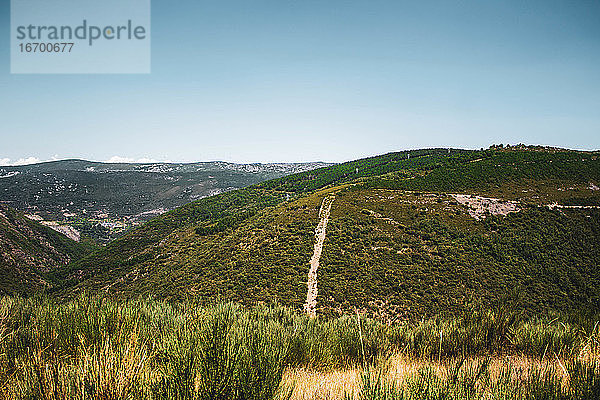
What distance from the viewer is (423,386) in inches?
98.7

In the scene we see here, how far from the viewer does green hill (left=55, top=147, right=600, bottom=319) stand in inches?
1393

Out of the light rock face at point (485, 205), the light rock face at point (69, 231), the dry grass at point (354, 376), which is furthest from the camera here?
the light rock face at point (69, 231)

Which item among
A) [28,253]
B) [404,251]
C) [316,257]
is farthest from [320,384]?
[28,253]

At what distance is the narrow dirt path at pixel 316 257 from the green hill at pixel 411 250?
77 cm

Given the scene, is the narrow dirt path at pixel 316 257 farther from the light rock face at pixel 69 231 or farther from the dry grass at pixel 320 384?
the light rock face at pixel 69 231

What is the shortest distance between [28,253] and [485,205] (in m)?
94.4

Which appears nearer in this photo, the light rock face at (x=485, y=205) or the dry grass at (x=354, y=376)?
the dry grass at (x=354, y=376)

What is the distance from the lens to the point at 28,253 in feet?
236

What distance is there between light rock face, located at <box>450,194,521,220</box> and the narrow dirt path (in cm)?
2352

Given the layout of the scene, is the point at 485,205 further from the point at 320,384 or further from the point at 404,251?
the point at 320,384

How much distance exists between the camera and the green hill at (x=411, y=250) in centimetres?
3538

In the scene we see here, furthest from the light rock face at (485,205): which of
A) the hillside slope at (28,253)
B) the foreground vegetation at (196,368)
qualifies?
the hillside slope at (28,253)

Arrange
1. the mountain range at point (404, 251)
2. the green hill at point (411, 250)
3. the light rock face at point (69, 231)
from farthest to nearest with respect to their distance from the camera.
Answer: the light rock face at point (69, 231) → the green hill at point (411, 250) → the mountain range at point (404, 251)

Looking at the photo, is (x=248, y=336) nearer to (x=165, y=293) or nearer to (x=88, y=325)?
(x=88, y=325)
